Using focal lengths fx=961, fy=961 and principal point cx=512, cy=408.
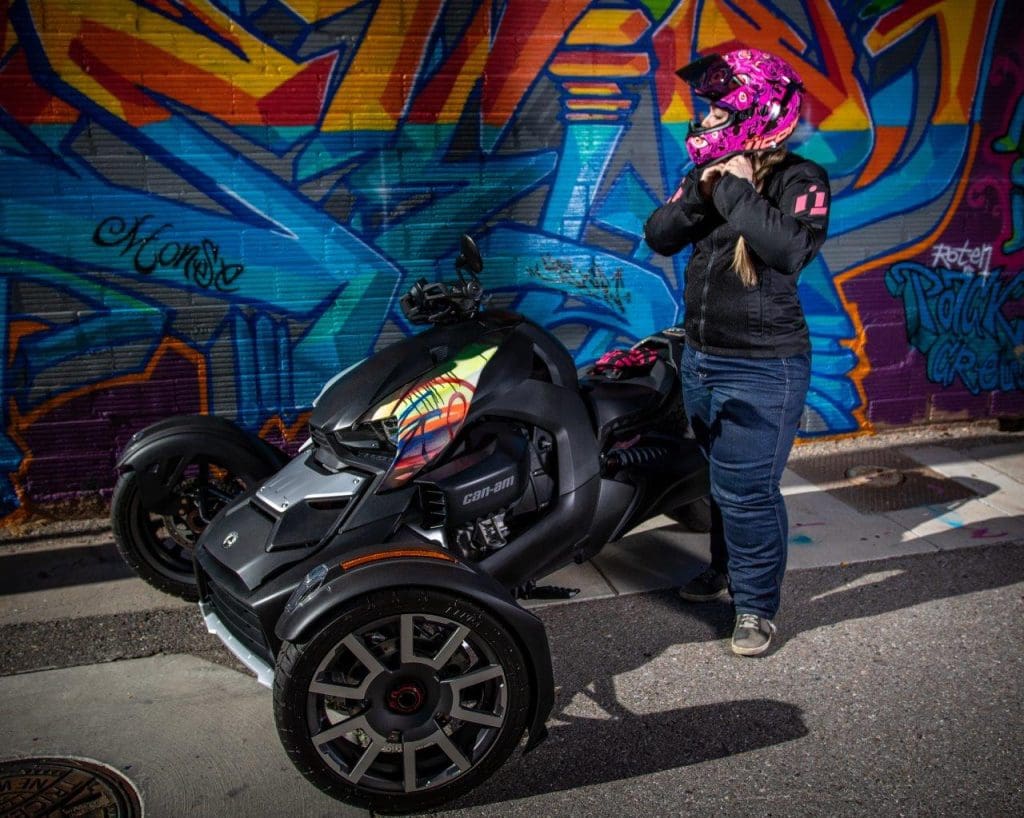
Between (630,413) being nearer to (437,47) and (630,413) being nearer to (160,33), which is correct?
(437,47)

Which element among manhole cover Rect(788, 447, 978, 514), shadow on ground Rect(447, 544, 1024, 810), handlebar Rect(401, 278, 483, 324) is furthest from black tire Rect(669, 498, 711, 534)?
handlebar Rect(401, 278, 483, 324)

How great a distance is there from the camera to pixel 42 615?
13.0ft

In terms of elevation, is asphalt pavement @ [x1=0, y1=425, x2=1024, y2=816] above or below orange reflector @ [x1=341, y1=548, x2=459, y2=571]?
below

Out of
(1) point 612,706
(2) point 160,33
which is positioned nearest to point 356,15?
(2) point 160,33

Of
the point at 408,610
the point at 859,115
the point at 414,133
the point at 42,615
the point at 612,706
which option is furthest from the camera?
the point at 859,115

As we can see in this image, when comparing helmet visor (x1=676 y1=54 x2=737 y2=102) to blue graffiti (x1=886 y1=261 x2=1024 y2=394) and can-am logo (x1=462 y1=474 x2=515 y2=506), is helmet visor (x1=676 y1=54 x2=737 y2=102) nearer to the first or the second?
can-am logo (x1=462 y1=474 x2=515 y2=506)

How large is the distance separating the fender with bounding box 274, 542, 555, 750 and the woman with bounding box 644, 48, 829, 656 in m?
1.03

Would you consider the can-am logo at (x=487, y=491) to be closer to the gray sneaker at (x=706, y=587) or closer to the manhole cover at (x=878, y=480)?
the gray sneaker at (x=706, y=587)

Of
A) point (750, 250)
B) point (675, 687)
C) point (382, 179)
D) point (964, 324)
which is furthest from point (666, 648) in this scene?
point (964, 324)

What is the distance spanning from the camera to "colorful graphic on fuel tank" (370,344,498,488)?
3.03 m

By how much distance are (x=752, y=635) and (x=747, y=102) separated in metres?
1.81

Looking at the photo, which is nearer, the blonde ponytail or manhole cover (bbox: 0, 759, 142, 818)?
manhole cover (bbox: 0, 759, 142, 818)

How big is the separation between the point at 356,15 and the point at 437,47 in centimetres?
42

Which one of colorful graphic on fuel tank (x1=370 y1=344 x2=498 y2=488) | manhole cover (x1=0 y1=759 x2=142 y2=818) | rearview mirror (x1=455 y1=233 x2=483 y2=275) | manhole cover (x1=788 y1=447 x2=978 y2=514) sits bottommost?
manhole cover (x1=788 y1=447 x2=978 y2=514)
